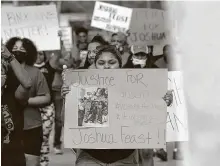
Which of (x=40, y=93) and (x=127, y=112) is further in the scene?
(x=40, y=93)

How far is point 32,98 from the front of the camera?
2.42m

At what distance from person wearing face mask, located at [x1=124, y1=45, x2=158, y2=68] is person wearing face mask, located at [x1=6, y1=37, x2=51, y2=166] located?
331mm

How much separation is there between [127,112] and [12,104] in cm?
43

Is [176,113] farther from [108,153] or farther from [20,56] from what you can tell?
[20,56]

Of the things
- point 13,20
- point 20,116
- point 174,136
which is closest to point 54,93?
point 20,116

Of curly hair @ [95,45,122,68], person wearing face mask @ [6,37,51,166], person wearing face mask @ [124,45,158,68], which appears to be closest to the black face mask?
person wearing face mask @ [6,37,51,166]

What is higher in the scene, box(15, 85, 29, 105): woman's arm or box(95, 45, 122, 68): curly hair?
box(95, 45, 122, 68): curly hair

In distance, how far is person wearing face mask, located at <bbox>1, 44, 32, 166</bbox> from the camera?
7.82 ft

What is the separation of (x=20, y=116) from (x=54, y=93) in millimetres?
154

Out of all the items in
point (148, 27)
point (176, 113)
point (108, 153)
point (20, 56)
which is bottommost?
point (108, 153)

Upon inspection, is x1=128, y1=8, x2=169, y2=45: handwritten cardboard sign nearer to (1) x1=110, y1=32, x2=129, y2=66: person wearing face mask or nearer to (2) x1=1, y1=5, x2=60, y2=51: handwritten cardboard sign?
(1) x1=110, y1=32, x2=129, y2=66: person wearing face mask

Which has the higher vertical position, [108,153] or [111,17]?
[111,17]

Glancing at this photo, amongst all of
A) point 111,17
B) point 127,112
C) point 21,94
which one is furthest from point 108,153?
point 111,17

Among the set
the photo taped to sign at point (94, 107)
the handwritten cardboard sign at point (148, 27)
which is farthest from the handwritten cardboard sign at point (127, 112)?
the handwritten cardboard sign at point (148, 27)
